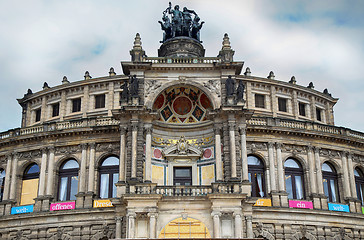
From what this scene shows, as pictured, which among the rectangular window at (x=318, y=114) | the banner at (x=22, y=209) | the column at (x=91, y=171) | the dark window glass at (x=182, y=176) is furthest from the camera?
Result: the rectangular window at (x=318, y=114)

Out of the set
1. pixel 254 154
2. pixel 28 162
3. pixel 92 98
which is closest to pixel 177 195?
pixel 254 154

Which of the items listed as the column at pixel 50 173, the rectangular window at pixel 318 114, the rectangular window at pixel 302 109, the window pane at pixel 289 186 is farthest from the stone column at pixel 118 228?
the rectangular window at pixel 318 114

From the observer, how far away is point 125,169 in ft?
127

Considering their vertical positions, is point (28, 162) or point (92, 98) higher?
point (92, 98)

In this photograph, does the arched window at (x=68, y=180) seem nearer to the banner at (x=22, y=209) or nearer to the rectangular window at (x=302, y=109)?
the banner at (x=22, y=209)

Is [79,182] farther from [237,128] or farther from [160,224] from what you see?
[237,128]

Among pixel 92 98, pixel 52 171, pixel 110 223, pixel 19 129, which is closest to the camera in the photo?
pixel 110 223

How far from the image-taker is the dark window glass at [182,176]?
41062 millimetres

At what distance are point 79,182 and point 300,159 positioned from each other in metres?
20.0

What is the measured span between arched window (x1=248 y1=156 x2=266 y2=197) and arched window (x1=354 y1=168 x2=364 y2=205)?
33.9 ft

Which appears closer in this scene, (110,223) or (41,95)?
(110,223)

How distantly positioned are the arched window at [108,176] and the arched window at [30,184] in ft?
20.2

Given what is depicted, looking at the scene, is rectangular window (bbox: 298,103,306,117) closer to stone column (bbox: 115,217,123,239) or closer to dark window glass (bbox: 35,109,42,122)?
stone column (bbox: 115,217,123,239)

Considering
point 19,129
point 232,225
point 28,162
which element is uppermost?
point 19,129
